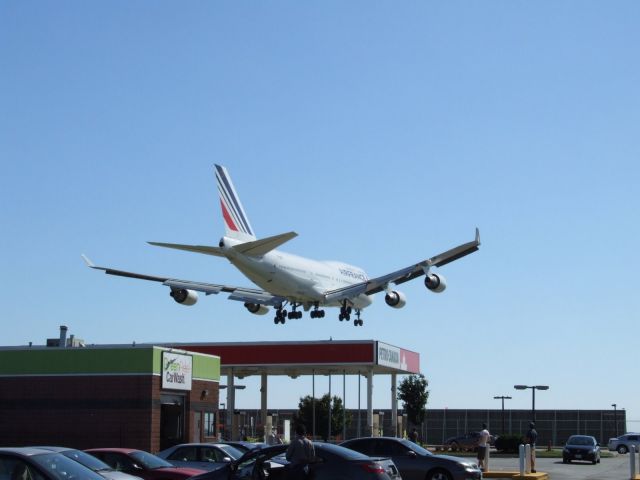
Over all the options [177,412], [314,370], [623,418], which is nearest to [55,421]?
[177,412]

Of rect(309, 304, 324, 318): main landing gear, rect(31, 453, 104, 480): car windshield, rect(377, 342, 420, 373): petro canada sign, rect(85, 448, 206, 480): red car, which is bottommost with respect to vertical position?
rect(85, 448, 206, 480): red car

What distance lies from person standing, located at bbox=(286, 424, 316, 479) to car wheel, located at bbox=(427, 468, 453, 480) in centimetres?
781

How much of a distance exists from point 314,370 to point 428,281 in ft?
Answer: 43.3

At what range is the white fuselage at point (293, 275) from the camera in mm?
45375

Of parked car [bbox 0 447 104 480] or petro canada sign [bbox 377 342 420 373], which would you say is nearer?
parked car [bbox 0 447 104 480]

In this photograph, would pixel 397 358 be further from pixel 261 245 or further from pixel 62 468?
pixel 62 468

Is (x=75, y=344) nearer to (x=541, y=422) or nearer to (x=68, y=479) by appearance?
(x=68, y=479)

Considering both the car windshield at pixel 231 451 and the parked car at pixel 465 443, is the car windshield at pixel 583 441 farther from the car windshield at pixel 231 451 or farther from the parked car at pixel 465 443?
the car windshield at pixel 231 451

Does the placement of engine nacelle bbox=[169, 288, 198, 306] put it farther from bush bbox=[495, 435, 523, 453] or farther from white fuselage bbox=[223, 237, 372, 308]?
bush bbox=[495, 435, 523, 453]

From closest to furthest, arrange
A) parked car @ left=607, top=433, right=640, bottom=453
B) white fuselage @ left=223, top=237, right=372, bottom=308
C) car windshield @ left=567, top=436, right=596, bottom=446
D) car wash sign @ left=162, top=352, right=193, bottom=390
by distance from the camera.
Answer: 1. car wash sign @ left=162, top=352, right=193, bottom=390
2. white fuselage @ left=223, top=237, right=372, bottom=308
3. car windshield @ left=567, top=436, right=596, bottom=446
4. parked car @ left=607, top=433, right=640, bottom=453

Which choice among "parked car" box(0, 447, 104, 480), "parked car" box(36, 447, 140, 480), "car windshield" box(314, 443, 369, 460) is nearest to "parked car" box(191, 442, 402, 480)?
"car windshield" box(314, 443, 369, 460)

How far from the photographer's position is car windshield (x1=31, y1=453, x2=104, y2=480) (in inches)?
554

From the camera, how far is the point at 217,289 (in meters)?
51.1

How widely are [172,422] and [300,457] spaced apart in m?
24.3
